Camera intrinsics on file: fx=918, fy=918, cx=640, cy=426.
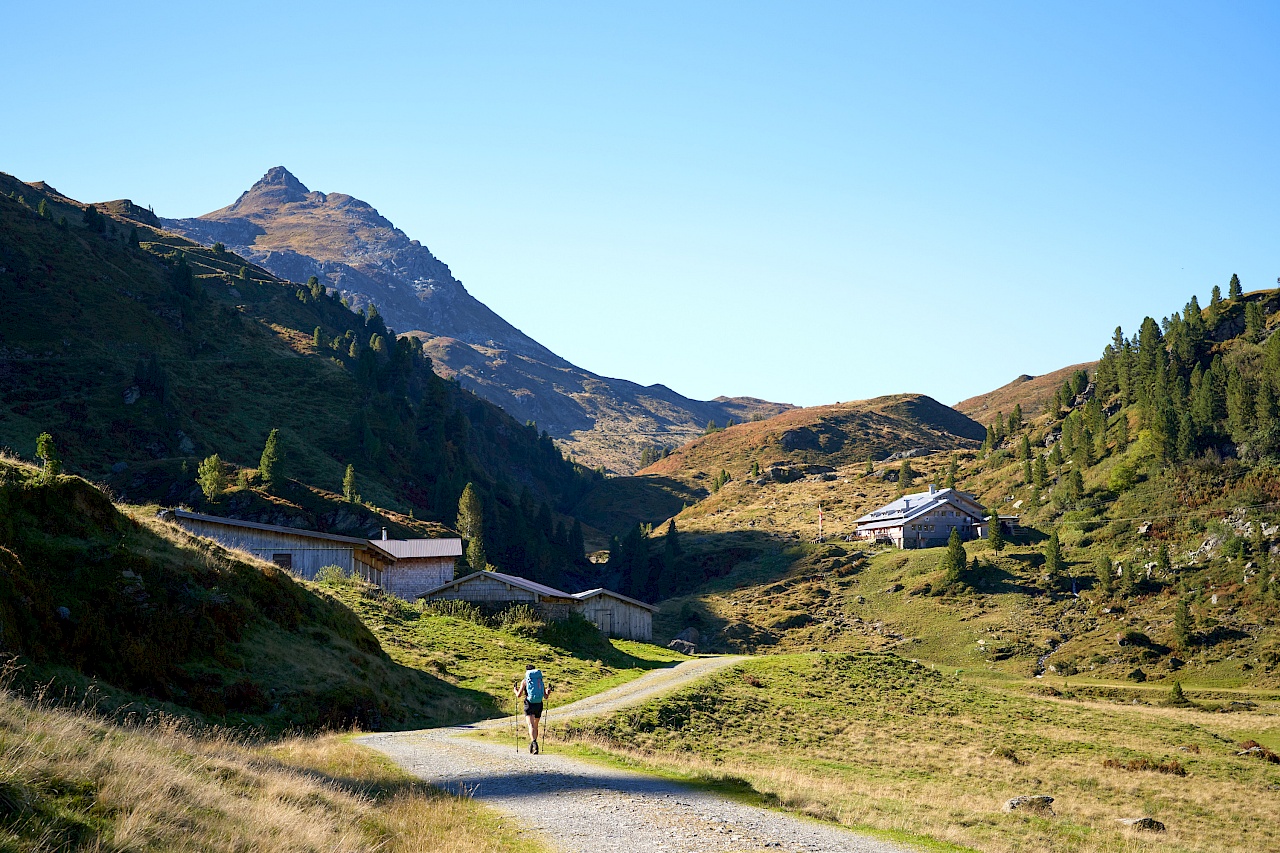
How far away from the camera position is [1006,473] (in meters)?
138

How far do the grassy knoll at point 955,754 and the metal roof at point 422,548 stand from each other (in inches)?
893

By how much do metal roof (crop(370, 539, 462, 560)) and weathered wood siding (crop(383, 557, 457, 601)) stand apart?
1.22 ft

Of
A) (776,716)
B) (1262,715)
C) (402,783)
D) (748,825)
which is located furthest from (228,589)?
(1262,715)

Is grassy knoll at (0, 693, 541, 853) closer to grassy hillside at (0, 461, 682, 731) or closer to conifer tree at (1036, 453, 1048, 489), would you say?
grassy hillside at (0, 461, 682, 731)

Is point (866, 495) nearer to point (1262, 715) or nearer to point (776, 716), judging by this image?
point (1262, 715)

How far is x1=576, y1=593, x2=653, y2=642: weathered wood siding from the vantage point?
225 feet

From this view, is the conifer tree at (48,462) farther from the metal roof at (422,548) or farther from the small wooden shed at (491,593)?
the metal roof at (422,548)

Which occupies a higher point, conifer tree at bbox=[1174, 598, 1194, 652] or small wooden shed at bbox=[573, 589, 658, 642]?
small wooden shed at bbox=[573, 589, 658, 642]

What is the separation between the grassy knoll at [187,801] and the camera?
8.79 meters

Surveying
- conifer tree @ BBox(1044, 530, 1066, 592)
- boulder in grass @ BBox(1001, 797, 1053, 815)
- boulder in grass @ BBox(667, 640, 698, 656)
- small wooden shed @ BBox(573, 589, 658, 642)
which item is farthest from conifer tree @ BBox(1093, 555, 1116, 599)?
boulder in grass @ BBox(1001, 797, 1053, 815)

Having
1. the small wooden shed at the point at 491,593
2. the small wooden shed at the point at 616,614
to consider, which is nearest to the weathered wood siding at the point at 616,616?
the small wooden shed at the point at 616,614

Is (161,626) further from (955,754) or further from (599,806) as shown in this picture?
(955,754)

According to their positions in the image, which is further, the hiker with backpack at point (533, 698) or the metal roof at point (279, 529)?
the metal roof at point (279, 529)

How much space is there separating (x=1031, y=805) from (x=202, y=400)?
120280mm
